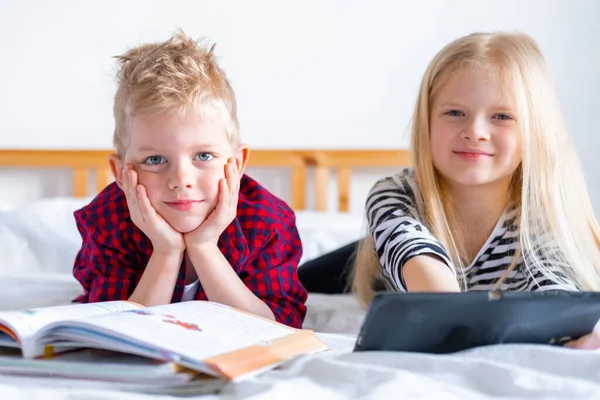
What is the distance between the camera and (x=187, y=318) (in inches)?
31.4

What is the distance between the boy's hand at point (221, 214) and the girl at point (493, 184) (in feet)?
0.85

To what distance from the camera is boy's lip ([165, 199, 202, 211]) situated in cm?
111

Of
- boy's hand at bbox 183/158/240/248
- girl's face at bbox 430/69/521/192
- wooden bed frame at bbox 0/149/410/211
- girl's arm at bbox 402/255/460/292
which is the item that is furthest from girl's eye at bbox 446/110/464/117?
wooden bed frame at bbox 0/149/410/211

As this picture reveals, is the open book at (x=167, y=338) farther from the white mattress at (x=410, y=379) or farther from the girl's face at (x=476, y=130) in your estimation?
the girl's face at (x=476, y=130)

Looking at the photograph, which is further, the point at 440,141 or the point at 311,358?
the point at 440,141

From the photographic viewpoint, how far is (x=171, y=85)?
1.10m

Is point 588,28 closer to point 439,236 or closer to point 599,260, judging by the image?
point 599,260

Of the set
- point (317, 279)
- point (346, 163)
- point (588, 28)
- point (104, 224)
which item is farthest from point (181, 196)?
point (588, 28)

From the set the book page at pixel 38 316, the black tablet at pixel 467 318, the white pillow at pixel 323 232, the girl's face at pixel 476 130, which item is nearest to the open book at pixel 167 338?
the book page at pixel 38 316

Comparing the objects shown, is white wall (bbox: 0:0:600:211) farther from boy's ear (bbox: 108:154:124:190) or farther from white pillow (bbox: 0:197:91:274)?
boy's ear (bbox: 108:154:124:190)

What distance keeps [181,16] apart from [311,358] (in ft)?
5.36

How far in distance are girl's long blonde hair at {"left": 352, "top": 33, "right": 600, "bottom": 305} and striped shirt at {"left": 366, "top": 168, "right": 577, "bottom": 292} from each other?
0.02m

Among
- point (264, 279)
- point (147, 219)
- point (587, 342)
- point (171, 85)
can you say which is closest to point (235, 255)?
point (264, 279)

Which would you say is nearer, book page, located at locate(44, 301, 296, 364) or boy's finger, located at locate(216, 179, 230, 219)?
book page, located at locate(44, 301, 296, 364)
